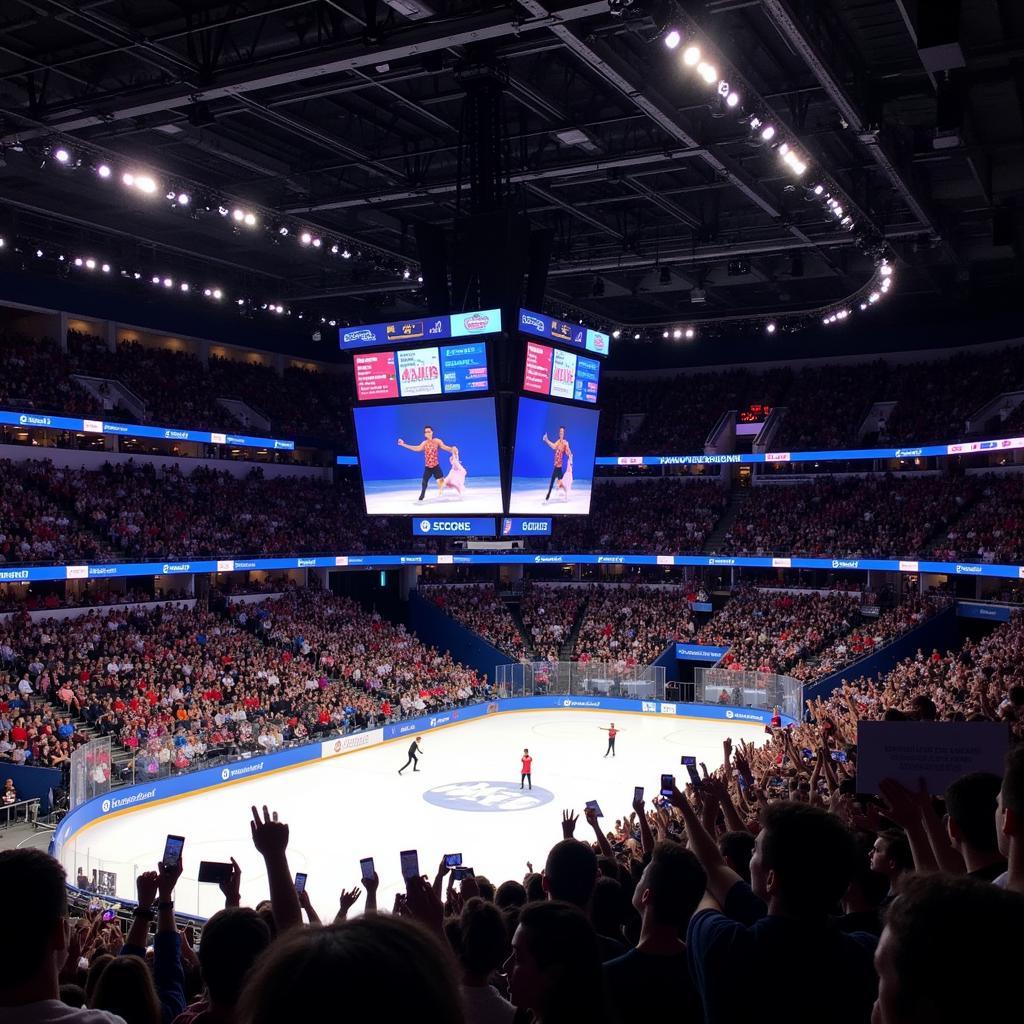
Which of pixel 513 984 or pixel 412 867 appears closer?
pixel 513 984

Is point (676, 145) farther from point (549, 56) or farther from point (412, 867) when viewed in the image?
point (412, 867)

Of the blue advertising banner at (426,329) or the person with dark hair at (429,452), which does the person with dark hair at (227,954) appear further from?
the person with dark hair at (429,452)

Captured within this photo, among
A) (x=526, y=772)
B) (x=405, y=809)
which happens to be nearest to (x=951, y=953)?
(x=405, y=809)

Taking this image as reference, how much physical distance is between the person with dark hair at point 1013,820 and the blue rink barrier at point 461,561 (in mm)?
31087

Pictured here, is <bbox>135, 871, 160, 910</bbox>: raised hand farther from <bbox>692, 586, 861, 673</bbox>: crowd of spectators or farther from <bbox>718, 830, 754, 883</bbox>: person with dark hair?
<bbox>692, 586, 861, 673</bbox>: crowd of spectators

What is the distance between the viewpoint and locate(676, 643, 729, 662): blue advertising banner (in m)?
42.4

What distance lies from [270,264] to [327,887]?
1036 inches

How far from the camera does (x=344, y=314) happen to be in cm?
4456

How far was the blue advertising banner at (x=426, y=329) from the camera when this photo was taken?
933 inches

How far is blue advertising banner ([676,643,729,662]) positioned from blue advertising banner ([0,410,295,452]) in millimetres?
19705

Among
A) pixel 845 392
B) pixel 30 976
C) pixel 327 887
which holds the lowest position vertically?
pixel 327 887

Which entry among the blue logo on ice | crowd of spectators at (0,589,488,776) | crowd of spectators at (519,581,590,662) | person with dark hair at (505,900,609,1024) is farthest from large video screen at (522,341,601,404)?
person with dark hair at (505,900,609,1024)

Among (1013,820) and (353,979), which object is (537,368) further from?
(353,979)

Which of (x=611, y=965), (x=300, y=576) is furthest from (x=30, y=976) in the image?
(x=300, y=576)
